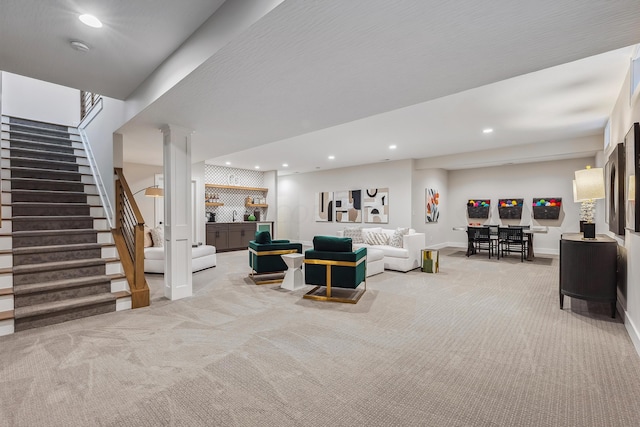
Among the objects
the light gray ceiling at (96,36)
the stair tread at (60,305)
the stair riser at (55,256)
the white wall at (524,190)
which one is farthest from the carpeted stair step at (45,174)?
the white wall at (524,190)

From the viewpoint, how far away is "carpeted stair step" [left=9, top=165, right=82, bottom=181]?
15.5 feet

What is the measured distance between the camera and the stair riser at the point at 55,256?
12.0 ft

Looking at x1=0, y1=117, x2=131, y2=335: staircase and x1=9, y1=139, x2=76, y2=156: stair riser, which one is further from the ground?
x1=9, y1=139, x2=76, y2=156: stair riser

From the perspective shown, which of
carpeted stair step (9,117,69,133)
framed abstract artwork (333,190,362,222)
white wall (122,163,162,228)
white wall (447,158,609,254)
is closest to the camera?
carpeted stair step (9,117,69,133)

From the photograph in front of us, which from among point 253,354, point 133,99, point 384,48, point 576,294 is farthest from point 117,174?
point 576,294

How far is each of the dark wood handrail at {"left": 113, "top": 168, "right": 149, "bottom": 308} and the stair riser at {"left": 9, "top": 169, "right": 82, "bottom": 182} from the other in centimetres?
126

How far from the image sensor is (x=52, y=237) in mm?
4117

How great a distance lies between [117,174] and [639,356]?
6.47m

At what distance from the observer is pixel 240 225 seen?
9.35 m

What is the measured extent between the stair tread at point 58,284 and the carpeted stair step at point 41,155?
2.72 meters

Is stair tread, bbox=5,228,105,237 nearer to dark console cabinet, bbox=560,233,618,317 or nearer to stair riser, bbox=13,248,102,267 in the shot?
stair riser, bbox=13,248,102,267

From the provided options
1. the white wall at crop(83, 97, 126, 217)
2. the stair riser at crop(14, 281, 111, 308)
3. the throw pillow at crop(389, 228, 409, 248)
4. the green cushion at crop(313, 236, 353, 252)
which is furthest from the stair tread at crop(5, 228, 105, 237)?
the throw pillow at crop(389, 228, 409, 248)

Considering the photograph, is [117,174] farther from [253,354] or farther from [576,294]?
[576,294]

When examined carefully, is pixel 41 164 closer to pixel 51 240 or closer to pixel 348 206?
pixel 51 240
